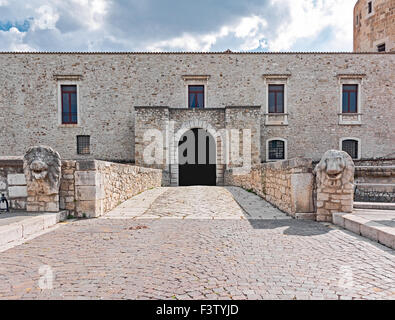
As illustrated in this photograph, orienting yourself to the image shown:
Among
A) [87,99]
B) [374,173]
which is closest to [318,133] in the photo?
[374,173]

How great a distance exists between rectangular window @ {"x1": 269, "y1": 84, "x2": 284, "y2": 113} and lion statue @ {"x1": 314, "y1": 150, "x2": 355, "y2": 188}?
13.7 m

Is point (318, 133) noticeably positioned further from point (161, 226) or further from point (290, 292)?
point (290, 292)

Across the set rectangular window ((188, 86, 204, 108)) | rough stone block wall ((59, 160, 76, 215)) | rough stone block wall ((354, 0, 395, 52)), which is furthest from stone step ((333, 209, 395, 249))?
rough stone block wall ((354, 0, 395, 52))

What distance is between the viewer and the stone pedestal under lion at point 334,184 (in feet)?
15.4

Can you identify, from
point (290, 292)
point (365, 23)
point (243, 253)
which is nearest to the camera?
point (290, 292)

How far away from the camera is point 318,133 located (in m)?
17.5

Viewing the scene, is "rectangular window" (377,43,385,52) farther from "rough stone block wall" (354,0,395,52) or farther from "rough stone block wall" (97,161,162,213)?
"rough stone block wall" (97,161,162,213)

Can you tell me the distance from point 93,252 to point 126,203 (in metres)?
3.93

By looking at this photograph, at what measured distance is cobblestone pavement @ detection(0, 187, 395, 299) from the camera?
220cm

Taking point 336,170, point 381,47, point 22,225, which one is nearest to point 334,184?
point 336,170

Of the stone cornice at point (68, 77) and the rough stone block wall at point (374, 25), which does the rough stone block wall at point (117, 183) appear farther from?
the rough stone block wall at point (374, 25)

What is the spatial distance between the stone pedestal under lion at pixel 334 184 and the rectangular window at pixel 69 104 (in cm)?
1685

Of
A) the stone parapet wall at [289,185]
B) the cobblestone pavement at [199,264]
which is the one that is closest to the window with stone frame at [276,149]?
the stone parapet wall at [289,185]

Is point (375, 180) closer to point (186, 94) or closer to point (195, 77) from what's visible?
point (186, 94)
